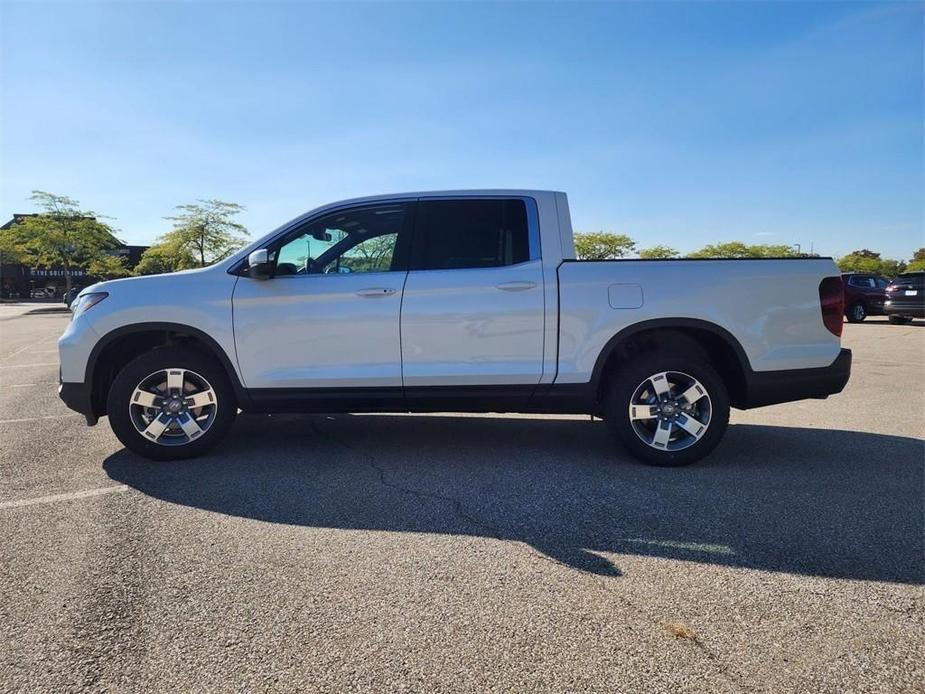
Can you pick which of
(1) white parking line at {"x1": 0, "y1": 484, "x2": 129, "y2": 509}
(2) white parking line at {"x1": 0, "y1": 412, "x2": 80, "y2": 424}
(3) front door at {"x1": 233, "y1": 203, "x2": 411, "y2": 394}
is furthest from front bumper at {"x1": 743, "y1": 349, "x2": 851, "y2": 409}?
(2) white parking line at {"x1": 0, "y1": 412, "x2": 80, "y2": 424}

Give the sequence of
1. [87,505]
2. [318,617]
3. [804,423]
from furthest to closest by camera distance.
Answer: [804,423]
[87,505]
[318,617]

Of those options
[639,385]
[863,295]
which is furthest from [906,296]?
[639,385]

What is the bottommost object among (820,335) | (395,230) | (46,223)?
(820,335)

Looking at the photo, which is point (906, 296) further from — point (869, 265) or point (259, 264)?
point (869, 265)

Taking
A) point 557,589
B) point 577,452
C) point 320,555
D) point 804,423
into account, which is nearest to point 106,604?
point 320,555

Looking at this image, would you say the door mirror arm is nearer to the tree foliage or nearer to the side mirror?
the side mirror

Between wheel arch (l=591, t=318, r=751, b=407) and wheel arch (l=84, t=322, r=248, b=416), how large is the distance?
2.67 m

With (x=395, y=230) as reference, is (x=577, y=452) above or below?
below

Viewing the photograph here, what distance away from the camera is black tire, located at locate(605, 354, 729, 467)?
13.7 feet

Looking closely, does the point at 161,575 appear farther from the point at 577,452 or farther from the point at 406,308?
the point at 577,452

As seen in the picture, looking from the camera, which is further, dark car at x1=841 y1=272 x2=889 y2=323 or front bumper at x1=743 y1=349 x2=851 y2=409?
dark car at x1=841 y1=272 x2=889 y2=323

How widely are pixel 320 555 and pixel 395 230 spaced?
247cm

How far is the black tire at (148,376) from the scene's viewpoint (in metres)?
4.30

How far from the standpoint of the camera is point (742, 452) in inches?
187
